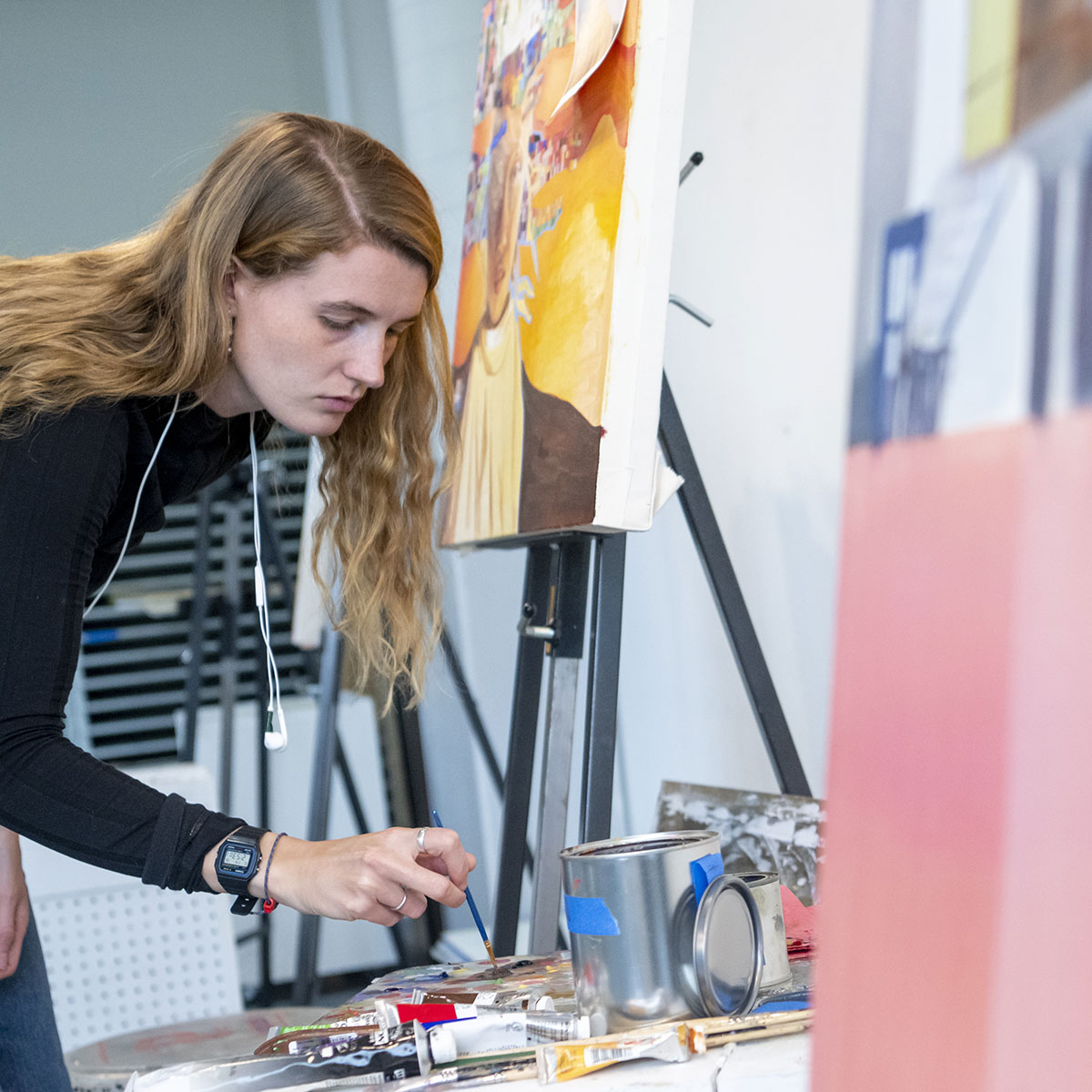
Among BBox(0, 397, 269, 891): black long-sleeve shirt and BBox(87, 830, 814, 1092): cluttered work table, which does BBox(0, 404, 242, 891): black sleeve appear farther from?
BBox(87, 830, 814, 1092): cluttered work table

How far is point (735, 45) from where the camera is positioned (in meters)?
1.64

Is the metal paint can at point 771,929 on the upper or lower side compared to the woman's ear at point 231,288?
lower

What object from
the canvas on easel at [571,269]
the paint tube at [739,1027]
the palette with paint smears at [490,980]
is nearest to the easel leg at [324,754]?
the canvas on easel at [571,269]

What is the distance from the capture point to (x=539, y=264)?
1.27 metres

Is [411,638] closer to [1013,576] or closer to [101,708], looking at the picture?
[1013,576]

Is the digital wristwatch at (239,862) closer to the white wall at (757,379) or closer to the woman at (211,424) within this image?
the woman at (211,424)

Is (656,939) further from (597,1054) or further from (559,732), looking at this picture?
(559,732)

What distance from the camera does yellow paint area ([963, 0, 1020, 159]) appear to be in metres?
0.41

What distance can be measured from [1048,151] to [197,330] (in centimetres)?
84

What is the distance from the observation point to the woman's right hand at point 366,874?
2.78 feet

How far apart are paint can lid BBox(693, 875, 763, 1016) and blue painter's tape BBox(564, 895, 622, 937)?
0.18ft

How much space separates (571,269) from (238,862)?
670mm

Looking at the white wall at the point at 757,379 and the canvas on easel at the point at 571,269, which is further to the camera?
the white wall at the point at 757,379

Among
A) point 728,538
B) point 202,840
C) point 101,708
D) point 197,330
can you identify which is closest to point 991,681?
point 202,840
